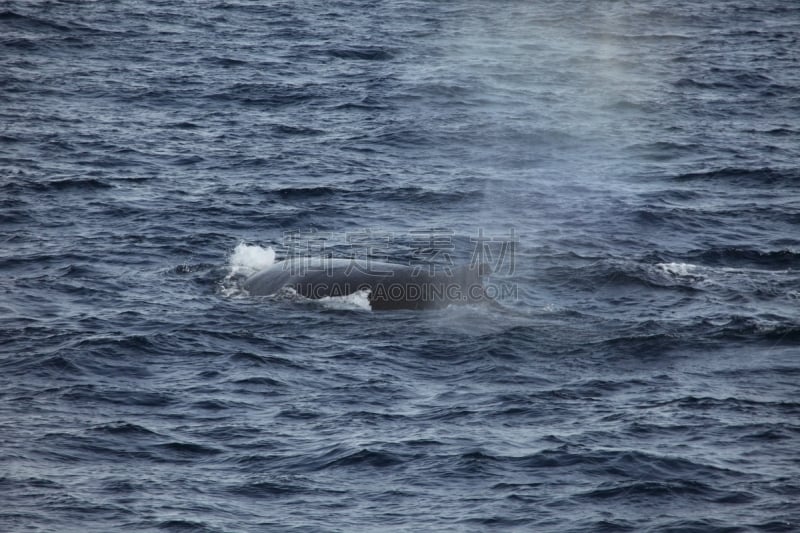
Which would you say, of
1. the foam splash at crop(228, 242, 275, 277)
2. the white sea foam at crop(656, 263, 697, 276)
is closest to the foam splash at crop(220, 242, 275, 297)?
the foam splash at crop(228, 242, 275, 277)

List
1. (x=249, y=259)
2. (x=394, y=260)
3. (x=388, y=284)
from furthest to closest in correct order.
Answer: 1. (x=394, y=260)
2. (x=249, y=259)
3. (x=388, y=284)

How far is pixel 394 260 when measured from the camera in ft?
91.4

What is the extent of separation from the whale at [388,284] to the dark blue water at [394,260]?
60 cm

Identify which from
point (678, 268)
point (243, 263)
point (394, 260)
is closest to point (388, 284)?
point (394, 260)

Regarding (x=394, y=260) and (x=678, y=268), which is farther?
(x=394, y=260)

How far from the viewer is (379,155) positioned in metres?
38.0

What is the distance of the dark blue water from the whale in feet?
1.96

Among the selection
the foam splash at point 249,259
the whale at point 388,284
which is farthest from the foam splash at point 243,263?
the whale at point 388,284

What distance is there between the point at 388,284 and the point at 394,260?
3.64m

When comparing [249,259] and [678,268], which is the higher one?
[249,259]

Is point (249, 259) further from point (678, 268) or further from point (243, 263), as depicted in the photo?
point (678, 268)

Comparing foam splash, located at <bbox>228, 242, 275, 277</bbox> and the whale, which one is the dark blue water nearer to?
foam splash, located at <bbox>228, 242, 275, 277</bbox>

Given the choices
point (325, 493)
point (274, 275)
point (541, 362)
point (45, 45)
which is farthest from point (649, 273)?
point (45, 45)

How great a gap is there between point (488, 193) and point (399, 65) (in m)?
19.1
